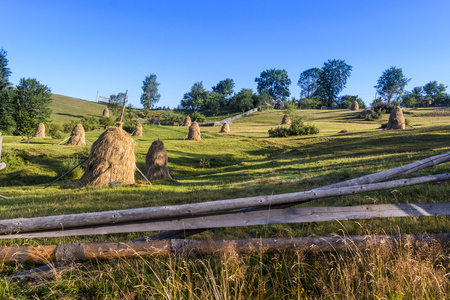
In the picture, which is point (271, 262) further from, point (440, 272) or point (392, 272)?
point (440, 272)

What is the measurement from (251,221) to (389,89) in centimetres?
10953

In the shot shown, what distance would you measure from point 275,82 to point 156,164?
111 meters

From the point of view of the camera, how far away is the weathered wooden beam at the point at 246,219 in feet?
11.2

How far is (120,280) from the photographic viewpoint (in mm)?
3092

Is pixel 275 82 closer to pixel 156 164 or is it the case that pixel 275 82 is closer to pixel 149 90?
pixel 149 90

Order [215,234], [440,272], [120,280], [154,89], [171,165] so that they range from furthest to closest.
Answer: [154,89]
[171,165]
[215,234]
[120,280]
[440,272]

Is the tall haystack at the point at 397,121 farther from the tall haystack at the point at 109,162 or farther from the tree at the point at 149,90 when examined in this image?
the tree at the point at 149,90

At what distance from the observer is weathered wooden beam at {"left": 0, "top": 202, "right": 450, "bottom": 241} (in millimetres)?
3416

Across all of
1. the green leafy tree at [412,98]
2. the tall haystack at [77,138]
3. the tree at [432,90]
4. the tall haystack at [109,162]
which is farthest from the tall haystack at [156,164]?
the tree at [432,90]

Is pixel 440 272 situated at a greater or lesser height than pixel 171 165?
greater

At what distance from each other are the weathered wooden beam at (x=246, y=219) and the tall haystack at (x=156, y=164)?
41.8 feet

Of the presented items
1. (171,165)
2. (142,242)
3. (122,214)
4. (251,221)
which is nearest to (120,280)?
(142,242)

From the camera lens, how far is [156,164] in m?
16.2

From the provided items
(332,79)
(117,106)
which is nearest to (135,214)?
(117,106)
